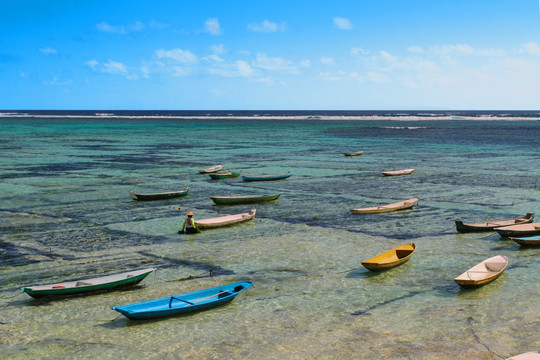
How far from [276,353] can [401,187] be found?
23.7 metres

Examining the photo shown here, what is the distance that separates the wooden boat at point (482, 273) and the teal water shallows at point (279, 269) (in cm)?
23

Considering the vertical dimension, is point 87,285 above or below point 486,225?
above

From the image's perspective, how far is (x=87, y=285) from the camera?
1423 cm

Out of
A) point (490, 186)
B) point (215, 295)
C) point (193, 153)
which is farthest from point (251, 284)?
point (193, 153)

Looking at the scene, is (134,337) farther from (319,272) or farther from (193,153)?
(193,153)

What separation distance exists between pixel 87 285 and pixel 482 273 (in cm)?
990

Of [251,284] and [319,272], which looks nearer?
[251,284]

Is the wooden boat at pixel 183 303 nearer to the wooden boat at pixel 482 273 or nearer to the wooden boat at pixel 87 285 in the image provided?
the wooden boat at pixel 87 285

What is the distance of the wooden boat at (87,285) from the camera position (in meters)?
13.8

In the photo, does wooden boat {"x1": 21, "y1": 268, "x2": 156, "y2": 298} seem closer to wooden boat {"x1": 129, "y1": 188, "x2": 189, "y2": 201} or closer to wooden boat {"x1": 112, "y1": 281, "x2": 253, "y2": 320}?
wooden boat {"x1": 112, "y1": 281, "x2": 253, "y2": 320}

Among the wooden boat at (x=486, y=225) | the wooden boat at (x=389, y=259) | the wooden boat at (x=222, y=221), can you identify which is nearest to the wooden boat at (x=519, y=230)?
the wooden boat at (x=486, y=225)

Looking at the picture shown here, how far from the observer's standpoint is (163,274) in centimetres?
1619

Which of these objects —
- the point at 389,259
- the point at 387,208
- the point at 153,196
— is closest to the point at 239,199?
the point at 153,196

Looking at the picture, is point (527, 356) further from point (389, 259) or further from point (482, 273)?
point (389, 259)
